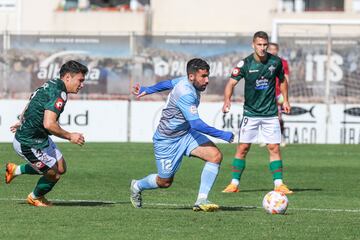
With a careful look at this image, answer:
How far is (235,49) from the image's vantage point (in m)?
33.5

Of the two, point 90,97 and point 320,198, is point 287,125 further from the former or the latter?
point 320,198

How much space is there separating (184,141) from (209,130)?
703 mm

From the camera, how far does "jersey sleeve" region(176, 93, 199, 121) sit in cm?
1345

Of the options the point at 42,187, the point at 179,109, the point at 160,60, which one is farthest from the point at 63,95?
the point at 160,60

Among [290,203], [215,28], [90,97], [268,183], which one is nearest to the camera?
[290,203]

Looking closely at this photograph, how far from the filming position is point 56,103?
1342 cm

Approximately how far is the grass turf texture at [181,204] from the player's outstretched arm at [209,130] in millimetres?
877

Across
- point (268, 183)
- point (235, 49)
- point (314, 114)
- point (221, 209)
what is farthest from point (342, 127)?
point (221, 209)

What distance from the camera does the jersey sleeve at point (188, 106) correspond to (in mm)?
13453

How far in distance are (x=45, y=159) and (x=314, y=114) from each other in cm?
1674

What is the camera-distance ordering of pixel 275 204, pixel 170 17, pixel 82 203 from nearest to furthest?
pixel 275 204, pixel 82 203, pixel 170 17

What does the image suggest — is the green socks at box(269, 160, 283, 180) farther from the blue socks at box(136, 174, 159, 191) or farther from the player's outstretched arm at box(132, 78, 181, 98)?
the blue socks at box(136, 174, 159, 191)

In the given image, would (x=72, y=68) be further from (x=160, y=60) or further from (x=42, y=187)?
(x=160, y=60)

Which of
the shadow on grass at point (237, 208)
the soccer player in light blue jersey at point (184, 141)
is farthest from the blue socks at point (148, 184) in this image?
the shadow on grass at point (237, 208)
